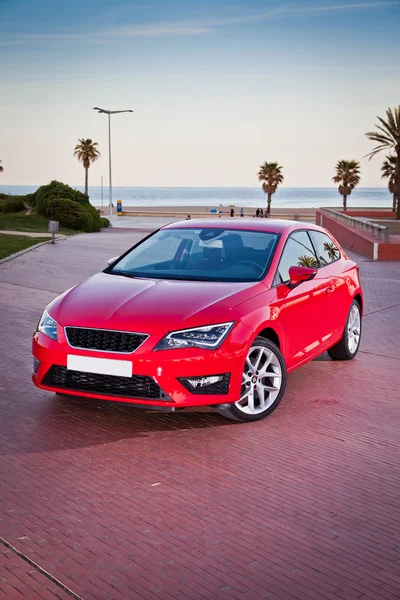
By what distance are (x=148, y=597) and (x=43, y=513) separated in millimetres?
1112

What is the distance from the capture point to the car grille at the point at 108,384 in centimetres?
550

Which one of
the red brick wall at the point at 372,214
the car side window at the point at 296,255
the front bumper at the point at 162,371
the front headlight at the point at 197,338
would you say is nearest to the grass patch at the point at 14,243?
the car side window at the point at 296,255

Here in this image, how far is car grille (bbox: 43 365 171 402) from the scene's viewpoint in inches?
216

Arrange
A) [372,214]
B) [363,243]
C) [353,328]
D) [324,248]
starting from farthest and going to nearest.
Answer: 1. [372,214]
2. [363,243]
3. [353,328]
4. [324,248]

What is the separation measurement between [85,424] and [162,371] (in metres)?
0.99

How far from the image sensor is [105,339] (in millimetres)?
5613

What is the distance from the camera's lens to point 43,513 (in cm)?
436

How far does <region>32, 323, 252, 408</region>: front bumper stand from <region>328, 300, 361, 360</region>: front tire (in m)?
2.68

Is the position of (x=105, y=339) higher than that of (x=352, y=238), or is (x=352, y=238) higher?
(x=105, y=339)

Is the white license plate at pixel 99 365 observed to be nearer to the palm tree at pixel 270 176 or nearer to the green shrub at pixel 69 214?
the green shrub at pixel 69 214

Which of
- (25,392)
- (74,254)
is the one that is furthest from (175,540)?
(74,254)

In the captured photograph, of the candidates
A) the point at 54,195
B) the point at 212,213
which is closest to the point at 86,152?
the point at 212,213

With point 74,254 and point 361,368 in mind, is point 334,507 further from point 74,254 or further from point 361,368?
point 74,254

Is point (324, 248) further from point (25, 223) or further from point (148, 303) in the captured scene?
point (25, 223)
